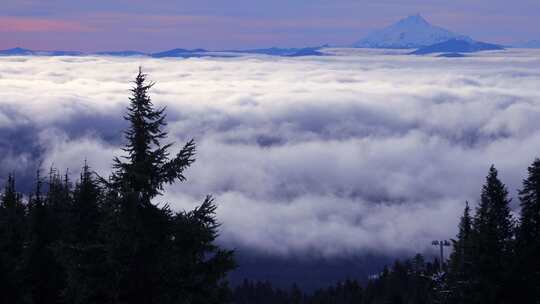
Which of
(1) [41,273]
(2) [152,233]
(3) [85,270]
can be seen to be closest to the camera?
(3) [85,270]

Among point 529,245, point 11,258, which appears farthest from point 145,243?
point 529,245

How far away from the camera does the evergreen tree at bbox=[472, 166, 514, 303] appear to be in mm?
28219

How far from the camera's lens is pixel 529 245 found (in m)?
29.1

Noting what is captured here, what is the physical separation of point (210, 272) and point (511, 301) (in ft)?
52.3

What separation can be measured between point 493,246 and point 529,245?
5.96 feet

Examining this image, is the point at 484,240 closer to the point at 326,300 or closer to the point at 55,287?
the point at 55,287

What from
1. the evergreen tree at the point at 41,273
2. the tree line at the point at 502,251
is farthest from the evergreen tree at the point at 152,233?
the tree line at the point at 502,251

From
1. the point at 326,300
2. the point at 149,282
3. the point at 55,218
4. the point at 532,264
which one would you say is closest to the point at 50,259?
the point at 55,218

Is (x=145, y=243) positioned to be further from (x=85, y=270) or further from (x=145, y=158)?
(x=145, y=158)

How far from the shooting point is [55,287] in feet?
81.0

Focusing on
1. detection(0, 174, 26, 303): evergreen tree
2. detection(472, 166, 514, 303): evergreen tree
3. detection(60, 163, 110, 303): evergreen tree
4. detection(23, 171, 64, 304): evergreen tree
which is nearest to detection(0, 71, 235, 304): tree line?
detection(60, 163, 110, 303): evergreen tree

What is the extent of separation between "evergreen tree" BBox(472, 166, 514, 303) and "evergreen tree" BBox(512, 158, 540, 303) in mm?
470

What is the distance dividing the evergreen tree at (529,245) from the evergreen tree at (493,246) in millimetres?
470

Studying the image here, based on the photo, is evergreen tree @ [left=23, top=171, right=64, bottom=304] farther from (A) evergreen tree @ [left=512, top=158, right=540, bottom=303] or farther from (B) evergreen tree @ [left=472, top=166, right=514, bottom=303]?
(A) evergreen tree @ [left=512, top=158, right=540, bottom=303]
